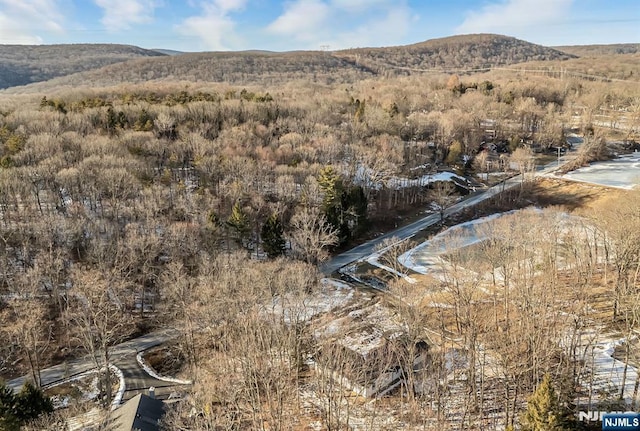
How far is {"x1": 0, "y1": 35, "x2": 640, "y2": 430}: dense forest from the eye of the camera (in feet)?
70.7

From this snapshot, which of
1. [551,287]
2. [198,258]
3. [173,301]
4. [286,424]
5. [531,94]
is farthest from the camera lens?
[531,94]

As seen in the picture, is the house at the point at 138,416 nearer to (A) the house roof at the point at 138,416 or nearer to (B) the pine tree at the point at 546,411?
(A) the house roof at the point at 138,416

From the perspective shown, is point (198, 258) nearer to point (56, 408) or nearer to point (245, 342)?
point (56, 408)

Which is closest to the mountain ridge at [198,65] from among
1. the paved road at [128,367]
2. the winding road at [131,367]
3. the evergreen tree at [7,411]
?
the winding road at [131,367]

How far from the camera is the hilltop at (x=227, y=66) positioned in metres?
121

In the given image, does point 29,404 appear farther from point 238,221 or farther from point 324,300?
point 238,221

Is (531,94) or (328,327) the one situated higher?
(531,94)

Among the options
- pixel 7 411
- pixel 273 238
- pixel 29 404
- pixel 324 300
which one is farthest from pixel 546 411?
pixel 273 238

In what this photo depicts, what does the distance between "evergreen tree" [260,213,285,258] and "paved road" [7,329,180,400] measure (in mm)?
11506

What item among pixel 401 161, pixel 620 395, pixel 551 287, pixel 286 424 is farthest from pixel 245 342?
pixel 401 161

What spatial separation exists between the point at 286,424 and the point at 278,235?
67.1 feet

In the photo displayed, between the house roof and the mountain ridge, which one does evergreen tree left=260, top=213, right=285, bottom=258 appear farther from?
the mountain ridge

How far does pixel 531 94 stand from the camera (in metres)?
100

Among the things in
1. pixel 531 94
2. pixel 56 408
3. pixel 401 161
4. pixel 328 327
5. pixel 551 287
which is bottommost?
pixel 56 408
